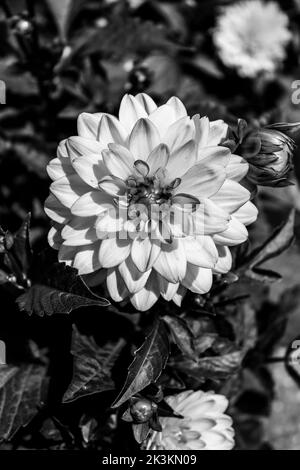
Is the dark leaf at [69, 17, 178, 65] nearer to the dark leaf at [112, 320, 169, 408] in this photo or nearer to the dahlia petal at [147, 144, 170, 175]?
the dahlia petal at [147, 144, 170, 175]

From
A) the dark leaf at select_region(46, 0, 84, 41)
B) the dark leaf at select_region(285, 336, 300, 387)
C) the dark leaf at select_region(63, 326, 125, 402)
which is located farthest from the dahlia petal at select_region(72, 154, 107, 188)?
the dark leaf at select_region(46, 0, 84, 41)

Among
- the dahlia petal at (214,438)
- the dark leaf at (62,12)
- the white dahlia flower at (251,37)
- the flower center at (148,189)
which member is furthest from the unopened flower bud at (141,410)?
the white dahlia flower at (251,37)

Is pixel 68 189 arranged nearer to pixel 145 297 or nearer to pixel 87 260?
pixel 87 260

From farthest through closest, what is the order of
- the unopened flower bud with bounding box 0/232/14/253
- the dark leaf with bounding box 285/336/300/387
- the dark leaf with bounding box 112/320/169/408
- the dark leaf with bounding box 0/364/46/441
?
the dark leaf with bounding box 285/336/300/387 < the dark leaf with bounding box 0/364/46/441 < the unopened flower bud with bounding box 0/232/14/253 < the dark leaf with bounding box 112/320/169/408

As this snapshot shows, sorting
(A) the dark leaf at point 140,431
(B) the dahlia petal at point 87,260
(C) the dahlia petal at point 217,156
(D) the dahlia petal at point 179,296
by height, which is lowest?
(A) the dark leaf at point 140,431

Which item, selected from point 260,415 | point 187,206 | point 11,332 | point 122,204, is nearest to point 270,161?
point 187,206

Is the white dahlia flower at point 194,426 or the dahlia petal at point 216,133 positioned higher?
the dahlia petal at point 216,133

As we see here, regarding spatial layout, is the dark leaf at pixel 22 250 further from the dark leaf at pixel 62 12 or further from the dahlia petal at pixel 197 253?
the dark leaf at pixel 62 12
